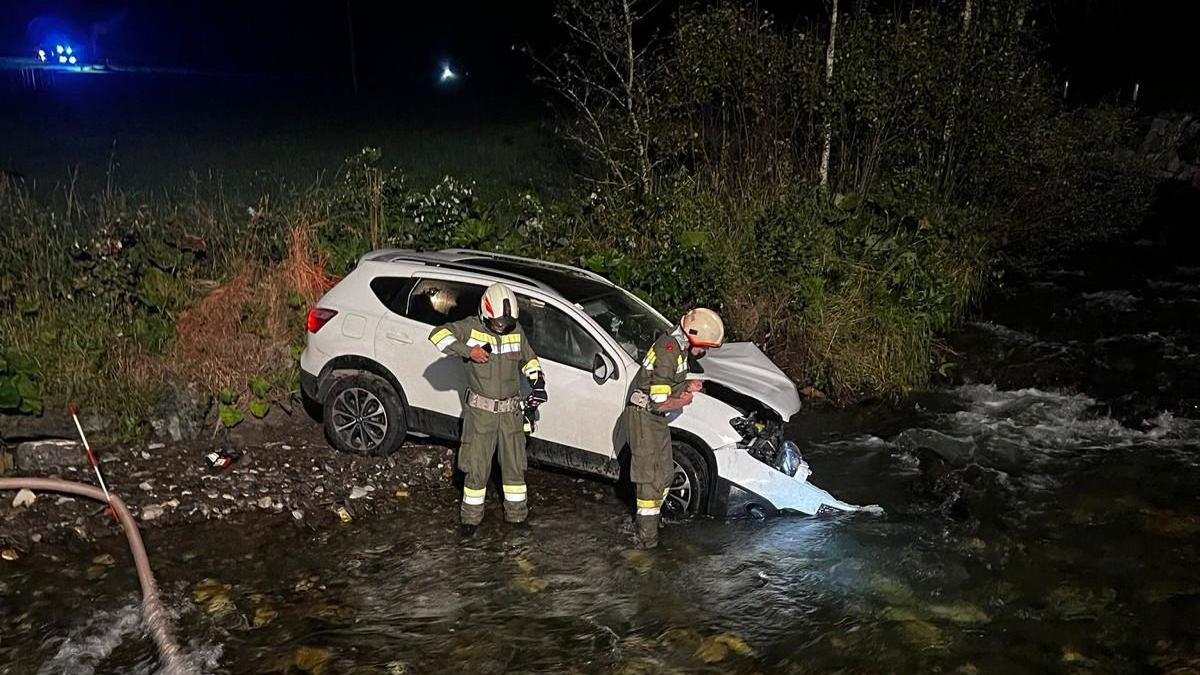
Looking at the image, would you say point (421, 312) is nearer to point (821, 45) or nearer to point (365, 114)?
point (821, 45)

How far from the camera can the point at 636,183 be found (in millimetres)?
13062

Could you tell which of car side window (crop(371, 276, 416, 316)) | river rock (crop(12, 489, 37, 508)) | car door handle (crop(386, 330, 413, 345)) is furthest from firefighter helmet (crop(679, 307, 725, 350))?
river rock (crop(12, 489, 37, 508))

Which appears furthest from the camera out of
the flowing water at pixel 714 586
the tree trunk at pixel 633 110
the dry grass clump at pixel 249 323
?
the tree trunk at pixel 633 110

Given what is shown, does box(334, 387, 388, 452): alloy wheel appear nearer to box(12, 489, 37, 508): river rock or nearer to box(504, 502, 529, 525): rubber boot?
box(504, 502, 529, 525): rubber boot

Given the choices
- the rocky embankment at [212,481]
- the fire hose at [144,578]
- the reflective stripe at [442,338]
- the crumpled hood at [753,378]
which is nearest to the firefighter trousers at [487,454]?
the reflective stripe at [442,338]

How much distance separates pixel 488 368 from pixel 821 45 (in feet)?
31.4

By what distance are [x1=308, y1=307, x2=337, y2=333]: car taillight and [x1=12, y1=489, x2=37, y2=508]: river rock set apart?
2.41 m

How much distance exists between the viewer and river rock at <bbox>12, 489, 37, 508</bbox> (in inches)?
280

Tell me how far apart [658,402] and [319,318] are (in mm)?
3301

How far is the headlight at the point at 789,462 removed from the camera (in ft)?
24.0

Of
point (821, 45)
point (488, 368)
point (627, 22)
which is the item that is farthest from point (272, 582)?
point (821, 45)

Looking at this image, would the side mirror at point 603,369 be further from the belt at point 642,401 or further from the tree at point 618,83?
the tree at point 618,83

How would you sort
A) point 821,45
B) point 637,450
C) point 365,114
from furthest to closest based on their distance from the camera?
1. point 365,114
2. point 821,45
3. point 637,450

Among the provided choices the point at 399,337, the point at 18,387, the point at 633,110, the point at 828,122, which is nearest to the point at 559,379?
the point at 399,337
